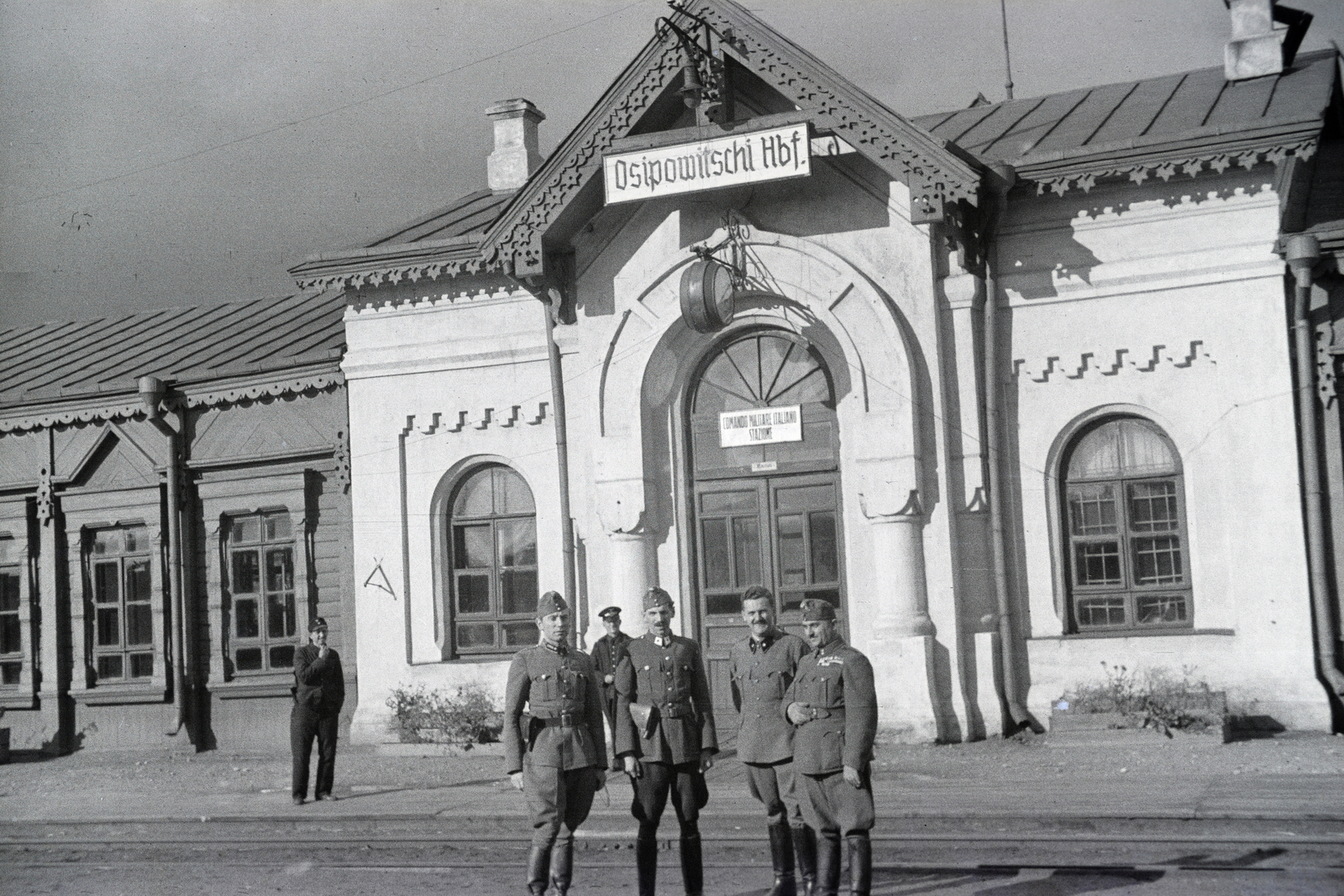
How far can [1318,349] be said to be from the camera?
14.3 meters

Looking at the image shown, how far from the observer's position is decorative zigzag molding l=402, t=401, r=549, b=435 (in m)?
17.6

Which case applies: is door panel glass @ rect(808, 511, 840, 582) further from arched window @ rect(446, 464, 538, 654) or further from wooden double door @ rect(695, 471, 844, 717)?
arched window @ rect(446, 464, 538, 654)

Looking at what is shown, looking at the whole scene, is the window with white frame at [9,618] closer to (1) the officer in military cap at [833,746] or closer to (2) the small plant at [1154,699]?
(2) the small plant at [1154,699]

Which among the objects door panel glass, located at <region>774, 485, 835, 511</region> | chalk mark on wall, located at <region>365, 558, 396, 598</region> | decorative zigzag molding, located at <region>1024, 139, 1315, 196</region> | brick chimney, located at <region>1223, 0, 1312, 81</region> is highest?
brick chimney, located at <region>1223, 0, 1312, 81</region>

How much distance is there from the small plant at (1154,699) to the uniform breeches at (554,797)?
22.2 ft

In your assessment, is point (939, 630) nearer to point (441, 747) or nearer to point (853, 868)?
point (441, 747)

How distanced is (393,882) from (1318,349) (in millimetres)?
9620

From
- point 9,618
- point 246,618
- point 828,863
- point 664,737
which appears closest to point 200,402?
point 246,618

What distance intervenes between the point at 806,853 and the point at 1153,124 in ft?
33.2

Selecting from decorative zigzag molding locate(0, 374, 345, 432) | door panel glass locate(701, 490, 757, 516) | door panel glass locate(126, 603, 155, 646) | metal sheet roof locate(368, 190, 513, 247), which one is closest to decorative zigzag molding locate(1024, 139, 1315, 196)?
door panel glass locate(701, 490, 757, 516)

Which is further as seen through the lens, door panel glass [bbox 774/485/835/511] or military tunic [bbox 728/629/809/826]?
door panel glass [bbox 774/485/835/511]

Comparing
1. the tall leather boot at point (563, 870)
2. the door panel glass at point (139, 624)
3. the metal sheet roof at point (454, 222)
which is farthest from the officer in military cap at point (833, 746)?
the door panel glass at point (139, 624)

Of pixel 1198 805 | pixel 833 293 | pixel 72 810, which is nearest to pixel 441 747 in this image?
pixel 72 810

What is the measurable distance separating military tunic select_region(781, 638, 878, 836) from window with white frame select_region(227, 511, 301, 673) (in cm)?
1171
